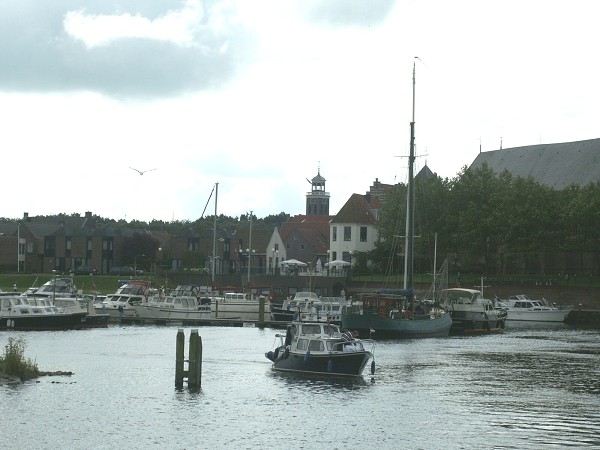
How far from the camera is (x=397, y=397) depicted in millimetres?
51719

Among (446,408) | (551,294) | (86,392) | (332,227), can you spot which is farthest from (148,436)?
(332,227)

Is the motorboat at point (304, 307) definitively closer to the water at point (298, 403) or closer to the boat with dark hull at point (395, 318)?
the boat with dark hull at point (395, 318)

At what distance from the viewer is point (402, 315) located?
8644cm

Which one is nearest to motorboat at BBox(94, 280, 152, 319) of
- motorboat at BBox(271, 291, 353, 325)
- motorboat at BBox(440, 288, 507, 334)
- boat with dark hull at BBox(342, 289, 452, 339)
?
motorboat at BBox(271, 291, 353, 325)

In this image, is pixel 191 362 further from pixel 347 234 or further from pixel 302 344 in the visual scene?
pixel 347 234

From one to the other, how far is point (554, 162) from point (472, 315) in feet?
189

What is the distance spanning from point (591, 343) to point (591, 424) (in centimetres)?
4249

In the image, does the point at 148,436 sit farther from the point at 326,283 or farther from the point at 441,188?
the point at 441,188

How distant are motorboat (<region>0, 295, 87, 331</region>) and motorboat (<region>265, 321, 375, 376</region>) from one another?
3506 centimetres

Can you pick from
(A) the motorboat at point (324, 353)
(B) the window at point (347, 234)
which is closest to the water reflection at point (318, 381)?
(A) the motorboat at point (324, 353)

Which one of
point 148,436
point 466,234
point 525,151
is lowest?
point 148,436

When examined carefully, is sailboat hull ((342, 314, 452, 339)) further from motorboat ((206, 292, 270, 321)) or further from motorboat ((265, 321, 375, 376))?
motorboat ((265, 321, 375, 376))

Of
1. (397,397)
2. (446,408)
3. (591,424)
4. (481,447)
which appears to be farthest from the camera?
(397,397)

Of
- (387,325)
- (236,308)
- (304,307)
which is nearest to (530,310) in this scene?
(304,307)
